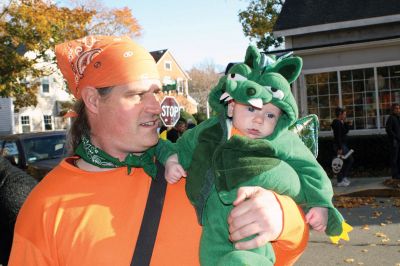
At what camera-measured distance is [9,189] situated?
2826 mm

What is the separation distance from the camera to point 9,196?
281 centimetres

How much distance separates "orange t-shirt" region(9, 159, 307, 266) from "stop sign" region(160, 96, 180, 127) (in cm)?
1071

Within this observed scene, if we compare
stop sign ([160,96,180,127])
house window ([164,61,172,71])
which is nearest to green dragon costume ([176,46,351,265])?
stop sign ([160,96,180,127])

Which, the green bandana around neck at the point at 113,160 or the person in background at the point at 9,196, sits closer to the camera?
the green bandana around neck at the point at 113,160

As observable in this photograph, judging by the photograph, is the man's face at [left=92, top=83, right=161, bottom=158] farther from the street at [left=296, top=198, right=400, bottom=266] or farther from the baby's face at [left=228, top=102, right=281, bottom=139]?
the street at [left=296, top=198, right=400, bottom=266]

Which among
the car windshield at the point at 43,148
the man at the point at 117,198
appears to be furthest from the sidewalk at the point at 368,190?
the man at the point at 117,198

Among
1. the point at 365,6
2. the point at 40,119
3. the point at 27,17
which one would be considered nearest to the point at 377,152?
the point at 365,6

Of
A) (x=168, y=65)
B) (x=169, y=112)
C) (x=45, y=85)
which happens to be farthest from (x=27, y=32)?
(x=168, y=65)

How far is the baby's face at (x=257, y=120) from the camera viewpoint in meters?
2.34

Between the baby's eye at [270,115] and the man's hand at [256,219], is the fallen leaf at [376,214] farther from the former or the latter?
the man's hand at [256,219]

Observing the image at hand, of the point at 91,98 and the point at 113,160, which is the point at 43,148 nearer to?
the point at 91,98

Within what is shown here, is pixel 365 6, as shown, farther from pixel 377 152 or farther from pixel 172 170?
pixel 172 170

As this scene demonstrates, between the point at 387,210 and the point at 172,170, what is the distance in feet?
28.4

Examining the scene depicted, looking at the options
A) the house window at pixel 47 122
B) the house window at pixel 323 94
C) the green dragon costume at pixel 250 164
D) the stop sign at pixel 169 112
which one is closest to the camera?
the green dragon costume at pixel 250 164
